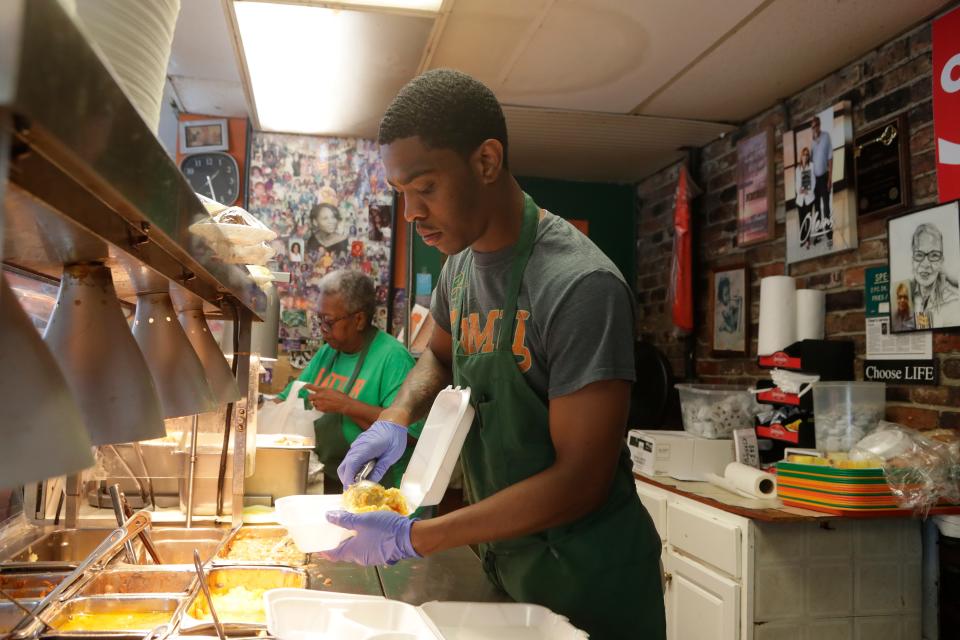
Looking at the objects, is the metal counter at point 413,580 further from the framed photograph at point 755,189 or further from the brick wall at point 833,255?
the framed photograph at point 755,189

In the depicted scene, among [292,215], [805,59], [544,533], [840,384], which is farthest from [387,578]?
[292,215]

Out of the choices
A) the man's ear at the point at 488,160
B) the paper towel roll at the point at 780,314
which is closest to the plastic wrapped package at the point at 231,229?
the man's ear at the point at 488,160

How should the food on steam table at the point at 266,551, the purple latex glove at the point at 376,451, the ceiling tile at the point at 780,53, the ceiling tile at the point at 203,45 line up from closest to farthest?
the food on steam table at the point at 266,551 → the purple latex glove at the point at 376,451 → the ceiling tile at the point at 780,53 → the ceiling tile at the point at 203,45

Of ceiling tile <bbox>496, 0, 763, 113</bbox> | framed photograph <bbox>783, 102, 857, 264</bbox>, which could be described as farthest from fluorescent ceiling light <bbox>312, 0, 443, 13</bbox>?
framed photograph <bbox>783, 102, 857, 264</bbox>

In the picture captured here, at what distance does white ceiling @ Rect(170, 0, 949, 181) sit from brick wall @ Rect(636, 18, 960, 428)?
11cm

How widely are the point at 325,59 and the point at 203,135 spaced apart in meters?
1.58

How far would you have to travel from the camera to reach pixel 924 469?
2744 millimetres

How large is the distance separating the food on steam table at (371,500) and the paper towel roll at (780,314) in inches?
104

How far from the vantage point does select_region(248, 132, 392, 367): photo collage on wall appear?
4.86 m

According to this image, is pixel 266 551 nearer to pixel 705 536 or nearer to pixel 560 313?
pixel 560 313

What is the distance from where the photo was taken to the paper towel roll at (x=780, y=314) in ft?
12.0

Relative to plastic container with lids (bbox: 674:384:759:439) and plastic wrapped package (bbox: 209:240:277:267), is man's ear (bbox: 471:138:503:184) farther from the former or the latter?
plastic container with lids (bbox: 674:384:759:439)

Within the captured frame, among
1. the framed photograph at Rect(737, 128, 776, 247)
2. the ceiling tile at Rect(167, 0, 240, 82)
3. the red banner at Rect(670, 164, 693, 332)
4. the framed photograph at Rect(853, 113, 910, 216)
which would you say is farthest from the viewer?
the red banner at Rect(670, 164, 693, 332)

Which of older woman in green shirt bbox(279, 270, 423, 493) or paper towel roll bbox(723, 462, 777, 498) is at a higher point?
older woman in green shirt bbox(279, 270, 423, 493)
